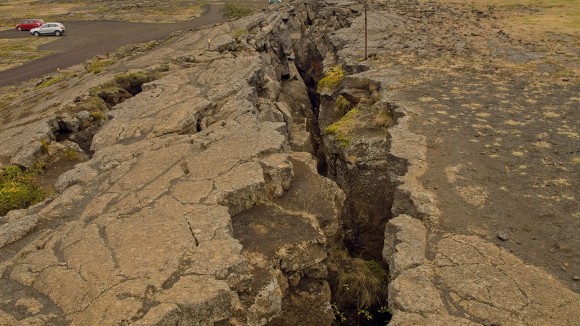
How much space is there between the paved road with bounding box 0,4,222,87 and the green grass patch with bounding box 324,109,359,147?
857 inches

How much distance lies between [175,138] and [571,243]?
8.60 m

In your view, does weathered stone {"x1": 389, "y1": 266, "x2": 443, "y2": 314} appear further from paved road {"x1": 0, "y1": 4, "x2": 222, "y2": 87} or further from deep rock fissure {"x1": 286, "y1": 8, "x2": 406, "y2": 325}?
paved road {"x1": 0, "y1": 4, "x2": 222, "y2": 87}

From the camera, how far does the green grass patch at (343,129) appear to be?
12312 mm

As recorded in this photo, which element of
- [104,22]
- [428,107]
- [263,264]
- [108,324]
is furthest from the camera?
[104,22]

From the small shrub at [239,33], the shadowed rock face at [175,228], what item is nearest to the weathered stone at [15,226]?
the shadowed rock face at [175,228]

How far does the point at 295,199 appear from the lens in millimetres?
9367

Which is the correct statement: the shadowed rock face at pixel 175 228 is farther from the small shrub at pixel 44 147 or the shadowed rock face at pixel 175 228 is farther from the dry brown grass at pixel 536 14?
the dry brown grass at pixel 536 14

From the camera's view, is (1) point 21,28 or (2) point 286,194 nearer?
(2) point 286,194

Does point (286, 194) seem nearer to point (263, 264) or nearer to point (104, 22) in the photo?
point (263, 264)

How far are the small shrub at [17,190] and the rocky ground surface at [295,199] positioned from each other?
0.64 meters

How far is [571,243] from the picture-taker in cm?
733

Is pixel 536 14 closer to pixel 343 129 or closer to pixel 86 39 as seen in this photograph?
pixel 343 129

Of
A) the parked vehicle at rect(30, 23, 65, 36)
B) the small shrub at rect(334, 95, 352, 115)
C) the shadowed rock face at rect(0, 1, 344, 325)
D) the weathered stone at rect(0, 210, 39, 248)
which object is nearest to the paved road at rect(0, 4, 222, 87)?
the parked vehicle at rect(30, 23, 65, 36)

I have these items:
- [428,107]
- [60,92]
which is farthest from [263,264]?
[60,92]
